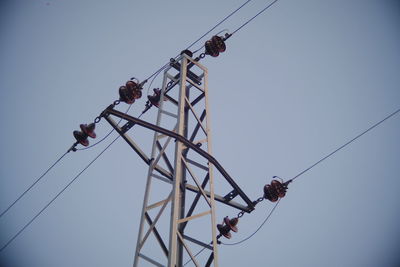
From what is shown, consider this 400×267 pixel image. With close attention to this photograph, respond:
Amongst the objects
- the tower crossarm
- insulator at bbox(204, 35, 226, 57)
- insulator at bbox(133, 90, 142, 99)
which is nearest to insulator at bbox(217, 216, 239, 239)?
the tower crossarm

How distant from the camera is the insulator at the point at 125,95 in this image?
480cm

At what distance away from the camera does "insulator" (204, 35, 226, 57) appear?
5414mm

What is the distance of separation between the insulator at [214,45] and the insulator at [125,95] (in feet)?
6.22

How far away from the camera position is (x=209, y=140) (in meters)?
4.83

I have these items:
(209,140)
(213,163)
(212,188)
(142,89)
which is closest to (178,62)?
(142,89)

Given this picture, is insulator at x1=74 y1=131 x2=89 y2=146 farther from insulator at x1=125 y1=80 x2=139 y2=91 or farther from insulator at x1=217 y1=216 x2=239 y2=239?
insulator at x1=217 y1=216 x2=239 y2=239

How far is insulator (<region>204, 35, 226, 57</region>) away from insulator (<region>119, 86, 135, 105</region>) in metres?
1.90

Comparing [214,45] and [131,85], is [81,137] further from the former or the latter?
[214,45]

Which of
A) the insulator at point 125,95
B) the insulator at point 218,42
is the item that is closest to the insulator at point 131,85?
the insulator at point 125,95

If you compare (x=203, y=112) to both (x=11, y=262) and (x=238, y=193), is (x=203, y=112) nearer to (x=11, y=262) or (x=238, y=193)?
(x=238, y=193)

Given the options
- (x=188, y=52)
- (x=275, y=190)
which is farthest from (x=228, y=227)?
(x=188, y=52)

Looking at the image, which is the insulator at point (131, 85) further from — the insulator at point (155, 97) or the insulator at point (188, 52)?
the insulator at point (188, 52)

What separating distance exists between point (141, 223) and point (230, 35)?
13.6ft

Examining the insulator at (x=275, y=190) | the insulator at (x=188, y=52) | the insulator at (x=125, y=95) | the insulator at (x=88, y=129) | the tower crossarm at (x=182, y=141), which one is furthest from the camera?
the insulator at (x=188, y=52)
